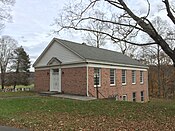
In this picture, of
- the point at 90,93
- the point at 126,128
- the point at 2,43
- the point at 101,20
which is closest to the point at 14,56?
the point at 2,43

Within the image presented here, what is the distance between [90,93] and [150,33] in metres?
11.6

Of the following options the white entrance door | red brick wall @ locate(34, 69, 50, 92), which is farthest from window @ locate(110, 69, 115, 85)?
red brick wall @ locate(34, 69, 50, 92)

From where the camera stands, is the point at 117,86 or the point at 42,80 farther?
the point at 42,80

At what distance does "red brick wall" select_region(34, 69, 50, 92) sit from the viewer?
85.7 ft

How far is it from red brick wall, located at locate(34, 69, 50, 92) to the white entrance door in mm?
698

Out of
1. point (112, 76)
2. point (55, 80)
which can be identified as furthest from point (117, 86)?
point (55, 80)

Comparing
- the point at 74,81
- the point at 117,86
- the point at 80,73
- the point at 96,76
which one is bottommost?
the point at 117,86

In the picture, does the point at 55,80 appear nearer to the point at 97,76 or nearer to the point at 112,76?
the point at 97,76

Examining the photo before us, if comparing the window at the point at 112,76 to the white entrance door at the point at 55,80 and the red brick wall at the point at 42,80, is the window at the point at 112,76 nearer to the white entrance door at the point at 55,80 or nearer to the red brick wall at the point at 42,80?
the white entrance door at the point at 55,80

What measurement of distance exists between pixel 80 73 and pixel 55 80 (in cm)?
406

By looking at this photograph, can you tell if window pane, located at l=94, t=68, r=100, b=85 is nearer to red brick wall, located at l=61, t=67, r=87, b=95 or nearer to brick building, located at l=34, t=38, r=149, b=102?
brick building, located at l=34, t=38, r=149, b=102

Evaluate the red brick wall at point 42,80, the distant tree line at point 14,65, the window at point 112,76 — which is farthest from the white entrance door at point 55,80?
the distant tree line at point 14,65

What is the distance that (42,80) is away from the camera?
88.0 feet

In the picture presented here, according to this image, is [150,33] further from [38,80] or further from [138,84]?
[138,84]
